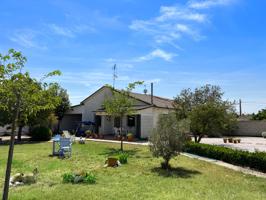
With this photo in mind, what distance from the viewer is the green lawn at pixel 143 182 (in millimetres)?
7043

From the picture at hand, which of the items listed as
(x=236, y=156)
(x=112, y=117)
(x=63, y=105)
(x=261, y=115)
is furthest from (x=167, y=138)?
(x=261, y=115)

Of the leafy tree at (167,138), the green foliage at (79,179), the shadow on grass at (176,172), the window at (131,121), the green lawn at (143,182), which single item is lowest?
the green lawn at (143,182)

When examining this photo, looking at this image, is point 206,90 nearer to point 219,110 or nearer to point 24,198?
point 219,110

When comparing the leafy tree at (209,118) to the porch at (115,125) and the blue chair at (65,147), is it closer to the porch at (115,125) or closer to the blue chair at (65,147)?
the porch at (115,125)

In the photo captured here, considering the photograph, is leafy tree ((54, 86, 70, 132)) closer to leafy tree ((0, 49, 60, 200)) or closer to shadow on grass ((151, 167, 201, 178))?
shadow on grass ((151, 167, 201, 178))

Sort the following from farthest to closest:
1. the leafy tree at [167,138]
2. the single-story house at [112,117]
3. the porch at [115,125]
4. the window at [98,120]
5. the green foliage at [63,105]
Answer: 1. the green foliage at [63,105]
2. the window at [98,120]
3. the porch at [115,125]
4. the single-story house at [112,117]
5. the leafy tree at [167,138]

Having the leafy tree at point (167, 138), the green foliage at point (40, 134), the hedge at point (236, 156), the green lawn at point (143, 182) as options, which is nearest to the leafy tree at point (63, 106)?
the green foliage at point (40, 134)

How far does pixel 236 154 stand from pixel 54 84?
10021mm

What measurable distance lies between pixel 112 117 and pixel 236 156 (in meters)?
15.7

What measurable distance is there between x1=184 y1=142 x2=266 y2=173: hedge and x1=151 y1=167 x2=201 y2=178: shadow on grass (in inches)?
113

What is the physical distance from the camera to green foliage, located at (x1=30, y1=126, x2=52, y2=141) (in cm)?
2459

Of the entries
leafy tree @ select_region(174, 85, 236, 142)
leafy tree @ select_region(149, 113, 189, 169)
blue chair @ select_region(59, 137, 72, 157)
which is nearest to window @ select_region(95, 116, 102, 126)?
leafy tree @ select_region(174, 85, 236, 142)

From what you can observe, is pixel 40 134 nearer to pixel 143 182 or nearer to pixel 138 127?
pixel 138 127

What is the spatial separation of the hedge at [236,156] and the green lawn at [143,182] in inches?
55.0
